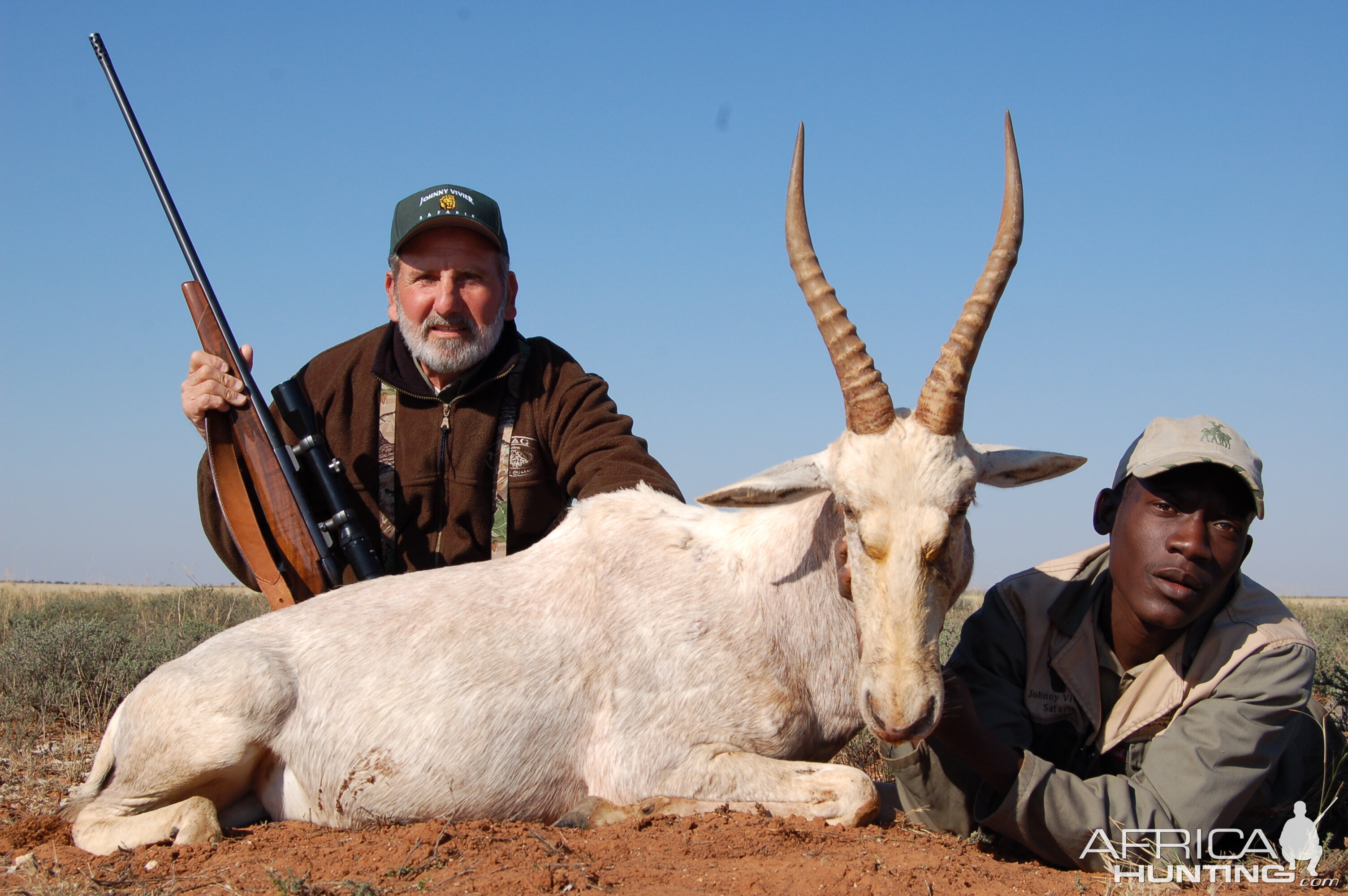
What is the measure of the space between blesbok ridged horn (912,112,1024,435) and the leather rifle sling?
3510 millimetres

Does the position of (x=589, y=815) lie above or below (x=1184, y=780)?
below

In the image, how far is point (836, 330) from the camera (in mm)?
3896

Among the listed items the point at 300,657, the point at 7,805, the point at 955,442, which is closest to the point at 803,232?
the point at 955,442

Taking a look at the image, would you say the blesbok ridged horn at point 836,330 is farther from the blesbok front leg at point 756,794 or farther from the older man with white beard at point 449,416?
the older man with white beard at point 449,416

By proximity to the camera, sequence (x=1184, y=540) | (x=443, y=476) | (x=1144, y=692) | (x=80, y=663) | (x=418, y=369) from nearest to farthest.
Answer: (x=1184, y=540)
(x=1144, y=692)
(x=443, y=476)
(x=418, y=369)
(x=80, y=663)

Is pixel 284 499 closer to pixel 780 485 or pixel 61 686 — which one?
pixel 61 686

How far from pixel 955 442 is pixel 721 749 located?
1453mm

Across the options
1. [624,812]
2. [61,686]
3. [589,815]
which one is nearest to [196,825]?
[589,815]

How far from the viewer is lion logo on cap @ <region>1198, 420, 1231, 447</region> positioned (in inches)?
149

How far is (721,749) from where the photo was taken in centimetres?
403

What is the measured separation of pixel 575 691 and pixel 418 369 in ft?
8.85

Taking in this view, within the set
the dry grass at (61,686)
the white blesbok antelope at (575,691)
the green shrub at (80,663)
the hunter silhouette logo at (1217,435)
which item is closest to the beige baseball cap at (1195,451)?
the hunter silhouette logo at (1217,435)

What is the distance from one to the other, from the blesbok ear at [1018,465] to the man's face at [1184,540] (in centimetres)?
29

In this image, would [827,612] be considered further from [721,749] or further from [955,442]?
[955,442]
